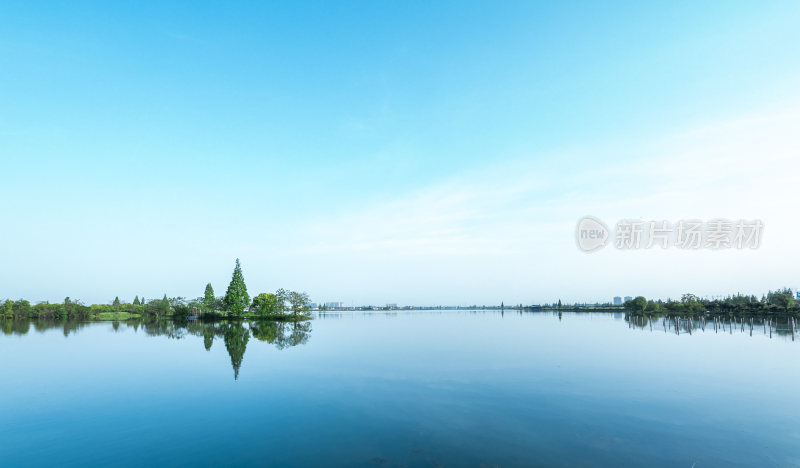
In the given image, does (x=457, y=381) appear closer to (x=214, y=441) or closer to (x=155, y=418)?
(x=214, y=441)

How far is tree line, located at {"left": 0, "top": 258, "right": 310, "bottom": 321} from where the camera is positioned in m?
98.3

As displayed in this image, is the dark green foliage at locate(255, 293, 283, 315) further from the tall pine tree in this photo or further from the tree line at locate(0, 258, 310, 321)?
the tall pine tree

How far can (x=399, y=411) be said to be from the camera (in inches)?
712

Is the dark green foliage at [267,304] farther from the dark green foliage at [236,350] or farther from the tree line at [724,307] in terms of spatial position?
the tree line at [724,307]

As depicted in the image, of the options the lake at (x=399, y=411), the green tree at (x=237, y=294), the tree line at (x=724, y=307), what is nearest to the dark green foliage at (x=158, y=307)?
the green tree at (x=237, y=294)

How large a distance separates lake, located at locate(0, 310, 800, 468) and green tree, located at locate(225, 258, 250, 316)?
210 ft

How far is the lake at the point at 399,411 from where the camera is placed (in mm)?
13102

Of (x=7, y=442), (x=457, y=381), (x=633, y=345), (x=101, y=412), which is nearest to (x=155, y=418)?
(x=101, y=412)

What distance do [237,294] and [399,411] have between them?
91.8m

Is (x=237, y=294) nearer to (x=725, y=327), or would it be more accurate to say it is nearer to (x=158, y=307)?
(x=158, y=307)

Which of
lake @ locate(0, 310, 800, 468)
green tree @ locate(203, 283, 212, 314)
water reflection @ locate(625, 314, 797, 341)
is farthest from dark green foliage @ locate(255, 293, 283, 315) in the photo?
water reflection @ locate(625, 314, 797, 341)

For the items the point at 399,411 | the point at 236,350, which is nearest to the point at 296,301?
the point at 236,350

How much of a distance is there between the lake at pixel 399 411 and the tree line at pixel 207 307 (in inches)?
2541

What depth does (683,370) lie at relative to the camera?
29234 millimetres
